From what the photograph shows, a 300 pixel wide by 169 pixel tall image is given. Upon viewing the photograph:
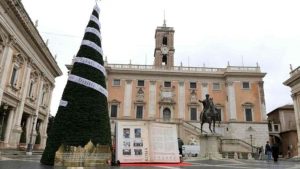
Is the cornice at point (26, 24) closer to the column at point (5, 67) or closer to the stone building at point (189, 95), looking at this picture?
the column at point (5, 67)

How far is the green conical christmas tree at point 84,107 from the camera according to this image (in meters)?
8.02

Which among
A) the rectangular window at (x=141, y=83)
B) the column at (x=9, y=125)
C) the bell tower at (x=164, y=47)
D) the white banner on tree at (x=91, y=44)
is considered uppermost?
the bell tower at (x=164, y=47)

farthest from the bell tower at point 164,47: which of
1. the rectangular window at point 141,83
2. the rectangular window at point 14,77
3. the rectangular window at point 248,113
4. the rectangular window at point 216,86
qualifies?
the rectangular window at point 14,77

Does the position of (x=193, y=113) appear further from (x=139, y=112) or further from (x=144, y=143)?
(x=144, y=143)

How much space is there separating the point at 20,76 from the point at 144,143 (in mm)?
18646

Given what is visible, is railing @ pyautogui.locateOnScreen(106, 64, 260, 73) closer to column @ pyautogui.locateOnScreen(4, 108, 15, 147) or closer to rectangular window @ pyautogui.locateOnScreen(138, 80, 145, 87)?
rectangular window @ pyautogui.locateOnScreen(138, 80, 145, 87)

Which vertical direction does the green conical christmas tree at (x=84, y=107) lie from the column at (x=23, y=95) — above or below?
below

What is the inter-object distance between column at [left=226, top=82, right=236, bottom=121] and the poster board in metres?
29.8

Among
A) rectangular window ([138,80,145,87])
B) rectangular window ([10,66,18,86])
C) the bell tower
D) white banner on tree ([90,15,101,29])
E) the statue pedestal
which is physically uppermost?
the bell tower

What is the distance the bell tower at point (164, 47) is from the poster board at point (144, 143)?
108ft

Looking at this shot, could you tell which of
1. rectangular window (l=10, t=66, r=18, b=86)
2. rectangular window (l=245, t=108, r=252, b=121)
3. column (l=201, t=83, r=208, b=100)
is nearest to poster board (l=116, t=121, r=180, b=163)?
rectangular window (l=10, t=66, r=18, b=86)

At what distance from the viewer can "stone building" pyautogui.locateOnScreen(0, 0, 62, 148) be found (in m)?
19.3

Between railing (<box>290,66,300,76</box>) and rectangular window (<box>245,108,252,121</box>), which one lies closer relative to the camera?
railing (<box>290,66,300,76</box>)

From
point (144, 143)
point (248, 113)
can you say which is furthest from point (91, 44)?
point (248, 113)
